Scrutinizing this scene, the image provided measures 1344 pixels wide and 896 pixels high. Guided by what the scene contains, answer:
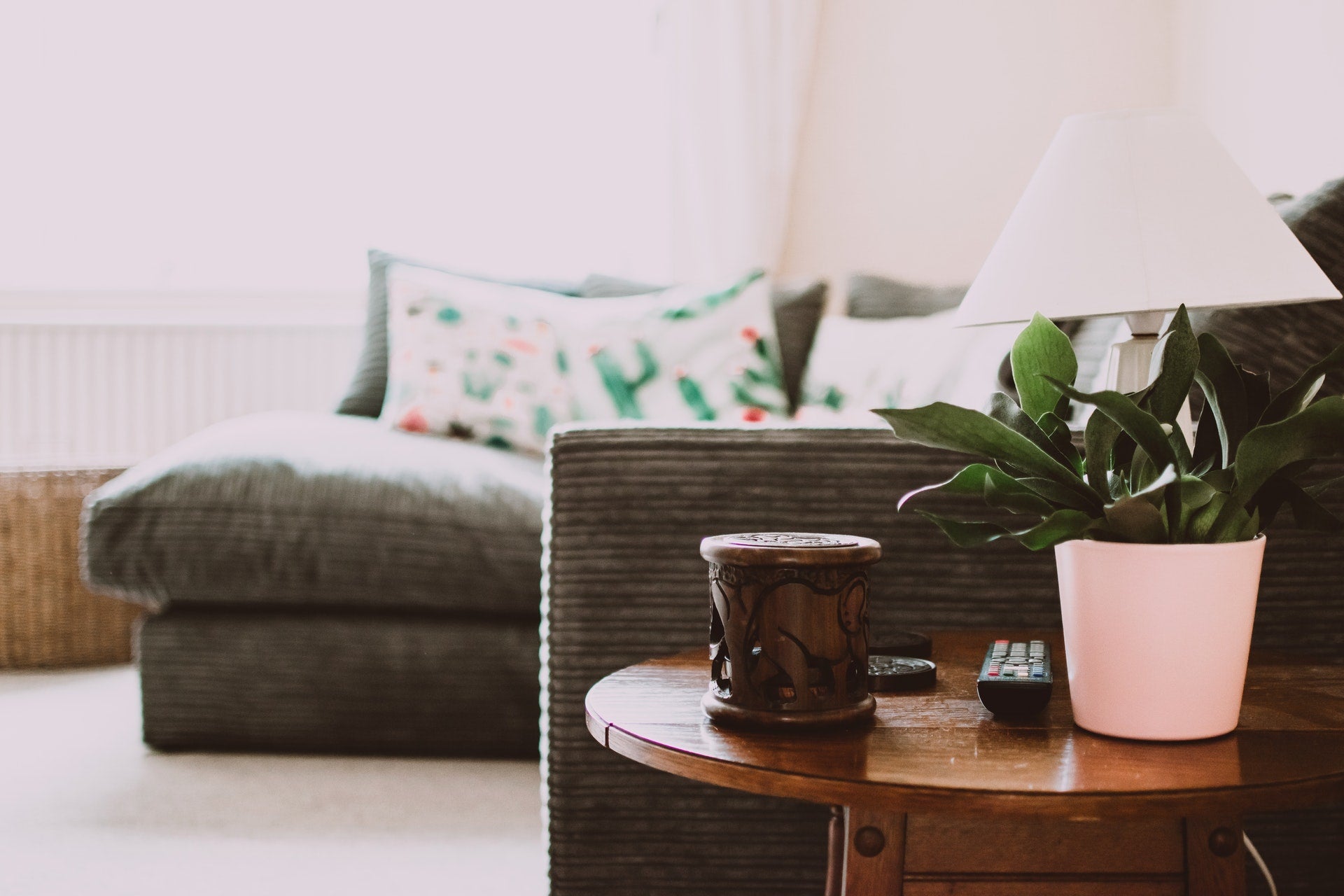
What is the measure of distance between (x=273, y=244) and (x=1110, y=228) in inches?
111

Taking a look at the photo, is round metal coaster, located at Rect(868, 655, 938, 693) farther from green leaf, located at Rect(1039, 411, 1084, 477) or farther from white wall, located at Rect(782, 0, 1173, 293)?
white wall, located at Rect(782, 0, 1173, 293)

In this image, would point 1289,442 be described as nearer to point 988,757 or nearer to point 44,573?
point 988,757

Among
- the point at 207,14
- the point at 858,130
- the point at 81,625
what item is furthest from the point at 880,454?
the point at 207,14

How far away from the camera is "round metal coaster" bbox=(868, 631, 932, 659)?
0.91 m

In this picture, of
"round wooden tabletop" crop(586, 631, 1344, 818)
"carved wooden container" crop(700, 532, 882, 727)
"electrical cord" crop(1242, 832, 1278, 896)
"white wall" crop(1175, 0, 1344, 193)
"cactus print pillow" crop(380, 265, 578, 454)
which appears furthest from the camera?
"cactus print pillow" crop(380, 265, 578, 454)

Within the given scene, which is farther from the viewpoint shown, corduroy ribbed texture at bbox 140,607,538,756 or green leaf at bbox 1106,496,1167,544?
corduroy ribbed texture at bbox 140,607,538,756

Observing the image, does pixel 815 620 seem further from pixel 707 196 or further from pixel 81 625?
pixel 707 196

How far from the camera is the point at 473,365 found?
2.27m

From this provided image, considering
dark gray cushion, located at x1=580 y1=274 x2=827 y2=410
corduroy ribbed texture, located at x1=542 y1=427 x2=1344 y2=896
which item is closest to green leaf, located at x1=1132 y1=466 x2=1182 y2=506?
corduroy ribbed texture, located at x1=542 y1=427 x2=1344 y2=896

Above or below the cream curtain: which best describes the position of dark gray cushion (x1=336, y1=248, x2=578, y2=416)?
below

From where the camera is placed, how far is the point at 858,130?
3.12 meters

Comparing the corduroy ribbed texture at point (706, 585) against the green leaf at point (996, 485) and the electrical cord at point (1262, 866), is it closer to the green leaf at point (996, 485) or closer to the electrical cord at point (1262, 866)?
the electrical cord at point (1262, 866)

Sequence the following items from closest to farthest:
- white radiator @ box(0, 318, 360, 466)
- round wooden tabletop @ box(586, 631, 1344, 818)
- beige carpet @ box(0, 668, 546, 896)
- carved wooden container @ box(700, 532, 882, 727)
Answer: round wooden tabletop @ box(586, 631, 1344, 818) < carved wooden container @ box(700, 532, 882, 727) < beige carpet @ box(0, 668, 546, 896) < white radiator @ box(0, 318, 360, 466)

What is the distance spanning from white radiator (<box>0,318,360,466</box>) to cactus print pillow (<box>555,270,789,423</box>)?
1053 mm
